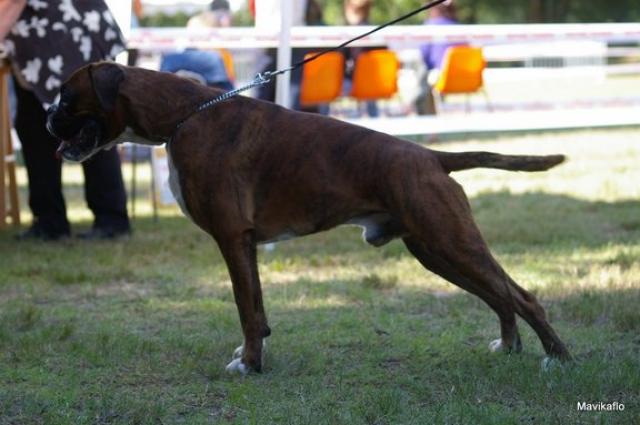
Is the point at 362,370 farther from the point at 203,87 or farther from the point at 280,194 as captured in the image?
the point at 203,87

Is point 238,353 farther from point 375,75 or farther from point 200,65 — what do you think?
point 375,75

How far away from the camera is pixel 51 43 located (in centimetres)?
721

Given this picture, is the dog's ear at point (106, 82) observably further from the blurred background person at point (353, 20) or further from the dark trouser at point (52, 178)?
the blurred background person at point (353, 20)

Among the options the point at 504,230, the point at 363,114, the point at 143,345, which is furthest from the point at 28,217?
the point at 363,114

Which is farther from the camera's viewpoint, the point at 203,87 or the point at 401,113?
the point at 401,113

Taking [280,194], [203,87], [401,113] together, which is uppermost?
[203,87]

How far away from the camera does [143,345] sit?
5027mm

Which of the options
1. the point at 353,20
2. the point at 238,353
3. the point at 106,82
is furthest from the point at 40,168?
the point at 353,20

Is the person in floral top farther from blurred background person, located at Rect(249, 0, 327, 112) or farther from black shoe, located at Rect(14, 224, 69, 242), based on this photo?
blurred background person, located at Rect(249, 0, 327, 112)

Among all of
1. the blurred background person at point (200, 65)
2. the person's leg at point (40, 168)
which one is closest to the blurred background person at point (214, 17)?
the blurred background person at point (200, 65)

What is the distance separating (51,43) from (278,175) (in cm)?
325

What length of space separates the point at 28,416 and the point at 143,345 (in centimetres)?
109

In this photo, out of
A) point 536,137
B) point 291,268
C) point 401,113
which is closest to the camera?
point 291,268

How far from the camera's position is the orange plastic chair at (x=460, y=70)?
13.8 m
